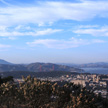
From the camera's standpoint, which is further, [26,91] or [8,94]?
[8,94]

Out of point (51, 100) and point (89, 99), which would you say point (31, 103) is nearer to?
point (51, 100)

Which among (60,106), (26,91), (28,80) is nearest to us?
(60,106)

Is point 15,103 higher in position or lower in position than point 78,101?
lower

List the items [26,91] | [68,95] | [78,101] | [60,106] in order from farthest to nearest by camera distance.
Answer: [26,91] < [68,95] < [60,106] < [78,101]

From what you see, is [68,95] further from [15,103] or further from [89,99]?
[15,103]

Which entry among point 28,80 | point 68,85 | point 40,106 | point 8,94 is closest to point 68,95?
point 68,85

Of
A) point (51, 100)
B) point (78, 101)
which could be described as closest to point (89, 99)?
point (78, 101)
